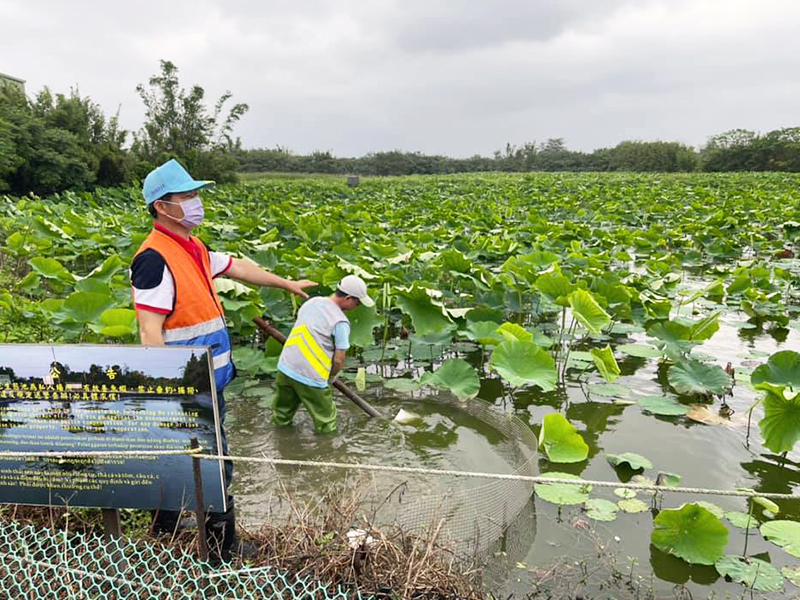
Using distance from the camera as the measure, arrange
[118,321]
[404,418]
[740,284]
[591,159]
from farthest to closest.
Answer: [591,159], [740,284], [404,418], [118,321]

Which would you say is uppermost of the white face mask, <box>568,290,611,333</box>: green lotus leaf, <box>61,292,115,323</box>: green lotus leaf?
the white face mask

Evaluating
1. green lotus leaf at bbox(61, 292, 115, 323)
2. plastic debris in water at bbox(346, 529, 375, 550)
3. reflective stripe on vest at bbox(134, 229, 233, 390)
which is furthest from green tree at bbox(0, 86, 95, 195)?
plastic debris in water at bbox(346, 529, 375, 550)

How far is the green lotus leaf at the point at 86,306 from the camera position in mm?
3857

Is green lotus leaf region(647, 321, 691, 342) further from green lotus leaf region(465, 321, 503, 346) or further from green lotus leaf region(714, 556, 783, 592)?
green lotus leaf region(714, 556, 783, 592)

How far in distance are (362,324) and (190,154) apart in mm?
30055

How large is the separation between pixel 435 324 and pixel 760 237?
793cm

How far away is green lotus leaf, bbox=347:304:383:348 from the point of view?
4246mm

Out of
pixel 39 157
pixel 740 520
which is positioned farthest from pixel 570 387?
pixel 39 157

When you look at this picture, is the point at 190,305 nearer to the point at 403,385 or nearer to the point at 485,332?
the point at 403,385

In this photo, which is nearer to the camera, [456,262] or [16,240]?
[456,262]

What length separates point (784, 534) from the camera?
2.52m

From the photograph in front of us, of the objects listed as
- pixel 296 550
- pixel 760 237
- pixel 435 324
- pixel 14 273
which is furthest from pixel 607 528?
pixel 760 237

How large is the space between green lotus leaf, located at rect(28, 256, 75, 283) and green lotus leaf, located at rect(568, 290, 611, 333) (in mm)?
4173

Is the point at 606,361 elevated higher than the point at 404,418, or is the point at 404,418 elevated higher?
the point at 606,361
